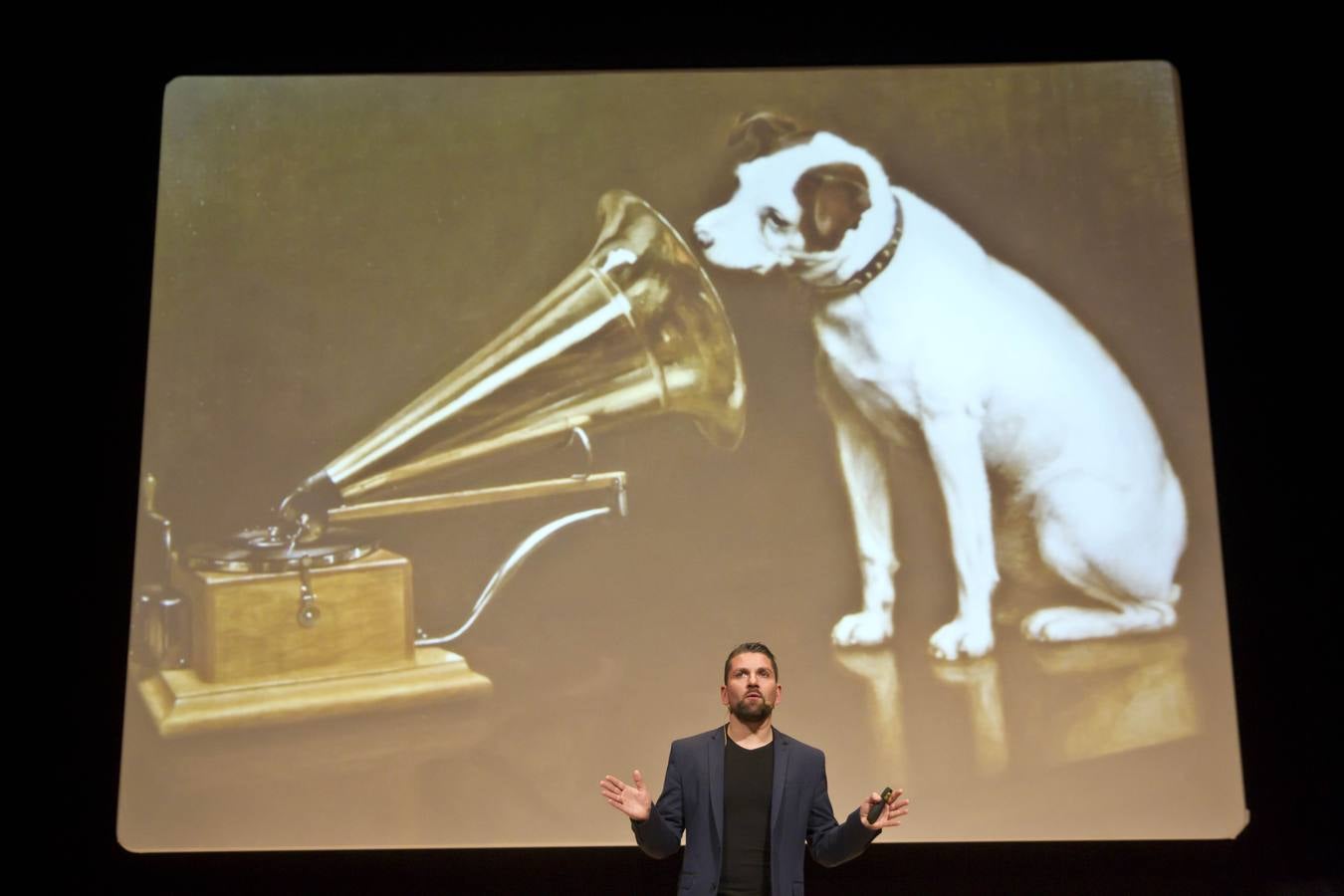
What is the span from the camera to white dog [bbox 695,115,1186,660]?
3172 mm

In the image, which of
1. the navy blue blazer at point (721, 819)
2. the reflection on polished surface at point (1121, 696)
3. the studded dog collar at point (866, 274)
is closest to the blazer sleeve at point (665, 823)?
the navy blue blazer at point (721, 819)

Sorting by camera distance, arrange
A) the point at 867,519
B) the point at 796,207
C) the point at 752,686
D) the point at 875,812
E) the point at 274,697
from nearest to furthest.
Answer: the point at 875,812 → the point at 752,686 → the point at 274,697 → the point at 867,519 → the point at 796,207

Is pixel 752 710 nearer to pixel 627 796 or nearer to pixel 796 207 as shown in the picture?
pixel 627 796

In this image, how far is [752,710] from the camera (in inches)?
79.4

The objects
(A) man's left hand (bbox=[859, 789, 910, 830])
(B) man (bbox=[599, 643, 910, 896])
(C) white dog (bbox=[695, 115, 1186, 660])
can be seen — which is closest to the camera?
(A) man's left hand (bbox=[859, 789, 910, 830])

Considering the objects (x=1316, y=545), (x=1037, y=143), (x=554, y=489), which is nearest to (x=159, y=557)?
Answer: (x=554, y=489)

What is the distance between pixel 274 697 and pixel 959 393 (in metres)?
1.78

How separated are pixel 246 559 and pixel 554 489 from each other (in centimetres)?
73

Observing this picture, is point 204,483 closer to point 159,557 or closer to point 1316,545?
point 159,557

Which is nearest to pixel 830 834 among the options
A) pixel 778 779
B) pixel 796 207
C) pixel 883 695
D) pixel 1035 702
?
pixel 778 779

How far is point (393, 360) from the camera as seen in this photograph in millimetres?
3215

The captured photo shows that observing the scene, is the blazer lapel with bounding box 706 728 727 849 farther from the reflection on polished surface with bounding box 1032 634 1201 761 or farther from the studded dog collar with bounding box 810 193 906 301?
the studded dog collar with bounding box 810 193 906 301

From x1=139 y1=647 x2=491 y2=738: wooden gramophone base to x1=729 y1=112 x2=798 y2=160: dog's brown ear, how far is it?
1477mm

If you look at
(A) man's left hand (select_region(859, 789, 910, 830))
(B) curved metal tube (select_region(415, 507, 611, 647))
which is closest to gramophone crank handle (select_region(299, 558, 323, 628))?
(B) curved metal tube (select_region(415, 507, 611, 647))
